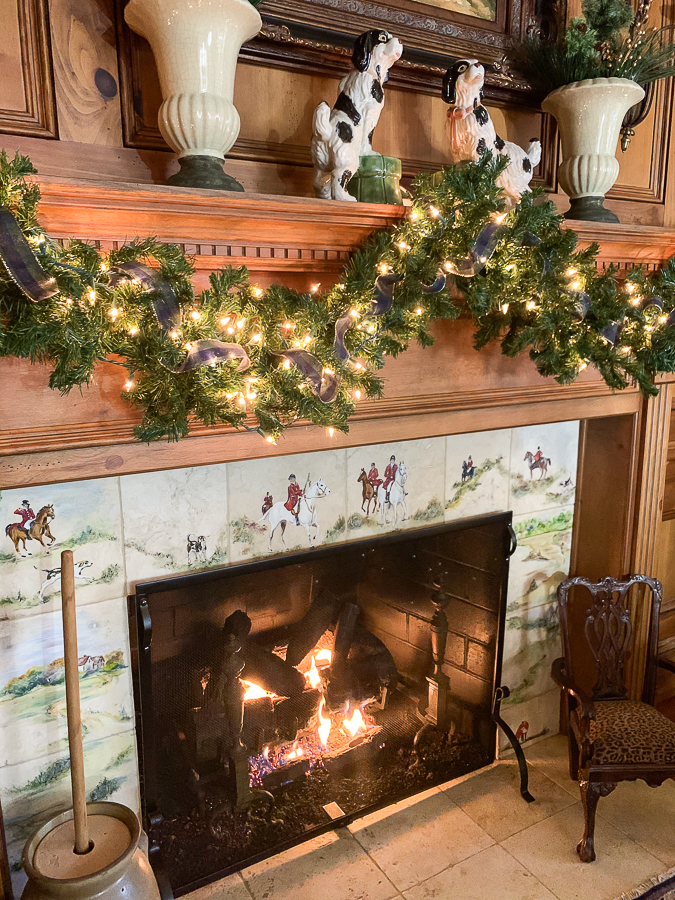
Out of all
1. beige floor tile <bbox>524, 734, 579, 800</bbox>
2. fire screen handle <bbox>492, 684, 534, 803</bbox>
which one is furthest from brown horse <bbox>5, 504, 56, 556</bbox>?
beige floor tile <bbox>524, 734, 579, 800</bbox>

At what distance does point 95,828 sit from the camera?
1.37 meters

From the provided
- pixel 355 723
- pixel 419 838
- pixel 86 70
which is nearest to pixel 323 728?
pixel 355 723

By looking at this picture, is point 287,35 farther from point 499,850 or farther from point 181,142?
point 499,850

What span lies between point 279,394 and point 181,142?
1.58 feet

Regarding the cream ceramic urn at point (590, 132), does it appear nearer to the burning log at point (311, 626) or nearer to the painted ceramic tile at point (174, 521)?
the painted ceramic tile at point (174, 521)

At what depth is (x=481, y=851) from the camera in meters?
1.88

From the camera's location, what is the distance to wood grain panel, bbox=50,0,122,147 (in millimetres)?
1162

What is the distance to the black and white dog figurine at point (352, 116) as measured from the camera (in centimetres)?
125

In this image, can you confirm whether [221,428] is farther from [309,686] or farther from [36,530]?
[309,686]

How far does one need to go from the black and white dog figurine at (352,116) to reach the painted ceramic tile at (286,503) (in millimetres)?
700

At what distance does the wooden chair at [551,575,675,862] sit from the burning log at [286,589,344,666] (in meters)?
0.82

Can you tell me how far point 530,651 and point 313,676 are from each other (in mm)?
860

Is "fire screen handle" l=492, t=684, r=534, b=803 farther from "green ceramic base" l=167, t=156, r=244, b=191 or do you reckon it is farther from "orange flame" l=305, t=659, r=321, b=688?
"green ceramic base" l=167, t=156, r=244, b=191

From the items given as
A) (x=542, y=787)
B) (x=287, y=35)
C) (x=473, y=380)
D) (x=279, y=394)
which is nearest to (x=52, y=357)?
(x=279, y=394)
